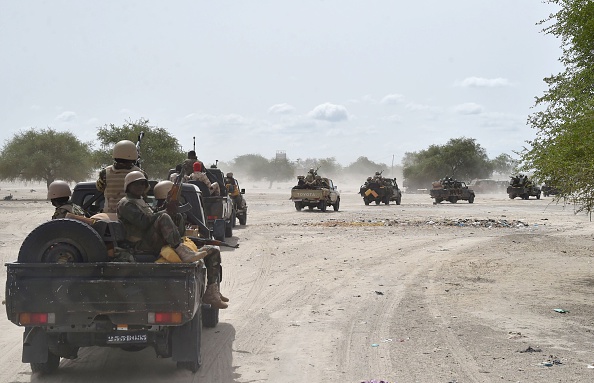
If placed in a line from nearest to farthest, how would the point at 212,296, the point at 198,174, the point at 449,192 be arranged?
the point at 212,296
the point at 198,174
the point at 449,192

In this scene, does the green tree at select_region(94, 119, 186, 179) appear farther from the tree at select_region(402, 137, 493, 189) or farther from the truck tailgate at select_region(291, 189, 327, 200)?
the tree at select_region(402, 137, 493, 189)

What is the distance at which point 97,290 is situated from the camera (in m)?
6.69

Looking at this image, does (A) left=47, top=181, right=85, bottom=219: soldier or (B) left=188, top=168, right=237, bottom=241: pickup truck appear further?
(B) left=188, top=168, right=237, bottom=241: pickup truck

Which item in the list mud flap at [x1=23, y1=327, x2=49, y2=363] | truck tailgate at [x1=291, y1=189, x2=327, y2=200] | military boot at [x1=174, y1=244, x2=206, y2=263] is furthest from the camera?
truck tailgate at [x1=291, y1=189, x2=327, y2=200]

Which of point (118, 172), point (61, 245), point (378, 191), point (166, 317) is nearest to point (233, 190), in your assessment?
point (118, 172)

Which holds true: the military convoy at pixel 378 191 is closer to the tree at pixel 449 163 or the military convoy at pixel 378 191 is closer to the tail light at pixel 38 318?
the tail light at pixel 38 318

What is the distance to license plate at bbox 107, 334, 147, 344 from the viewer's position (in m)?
6.90

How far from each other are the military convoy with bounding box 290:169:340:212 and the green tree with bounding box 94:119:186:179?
27.4 metres

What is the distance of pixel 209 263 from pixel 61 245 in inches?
65.1

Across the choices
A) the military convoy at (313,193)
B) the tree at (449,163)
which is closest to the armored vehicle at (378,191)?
the military convoy at (313,193)

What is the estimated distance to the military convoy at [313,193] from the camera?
39.4 m

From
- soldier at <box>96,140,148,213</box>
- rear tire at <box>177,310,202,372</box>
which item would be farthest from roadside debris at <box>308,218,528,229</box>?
rear tire at <box>177,310,202,372</box>

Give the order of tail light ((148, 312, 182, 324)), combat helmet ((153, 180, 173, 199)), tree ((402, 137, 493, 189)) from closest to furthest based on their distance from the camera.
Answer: tail light ((148, 312, 182, 324))
combat helmet ((153, 180, 173, 199))
tree ((402, 137, 493, 189))

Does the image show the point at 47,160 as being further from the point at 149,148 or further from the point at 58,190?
the point at 58,190
